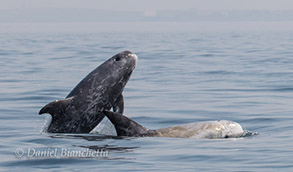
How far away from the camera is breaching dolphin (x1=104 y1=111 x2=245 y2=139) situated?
45.9ft

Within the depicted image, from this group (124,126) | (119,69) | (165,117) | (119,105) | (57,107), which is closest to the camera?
(124,126)

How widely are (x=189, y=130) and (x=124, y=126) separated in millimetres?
1488

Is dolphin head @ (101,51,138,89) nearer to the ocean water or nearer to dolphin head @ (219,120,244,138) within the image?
the ocean water

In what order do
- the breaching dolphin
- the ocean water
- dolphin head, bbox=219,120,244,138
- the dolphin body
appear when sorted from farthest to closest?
dolphin head, bbox=219,120,244,138 < the dolphin body < the breaching dolphin < the ocean water

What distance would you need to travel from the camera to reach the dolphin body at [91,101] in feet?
47.5

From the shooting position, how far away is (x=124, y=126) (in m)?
13.9

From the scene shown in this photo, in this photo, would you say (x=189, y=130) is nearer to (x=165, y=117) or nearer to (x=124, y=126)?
(x=124, y=126)

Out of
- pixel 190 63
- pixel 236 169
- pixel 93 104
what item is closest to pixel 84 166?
pixel 236 169

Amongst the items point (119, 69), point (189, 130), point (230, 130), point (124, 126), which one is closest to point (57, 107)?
point (124, 126)

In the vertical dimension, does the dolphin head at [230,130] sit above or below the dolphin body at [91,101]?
below

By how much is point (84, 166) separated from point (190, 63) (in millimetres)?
28626

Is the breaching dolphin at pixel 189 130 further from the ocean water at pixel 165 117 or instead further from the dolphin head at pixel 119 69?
the dolphin head at pixel 119 69

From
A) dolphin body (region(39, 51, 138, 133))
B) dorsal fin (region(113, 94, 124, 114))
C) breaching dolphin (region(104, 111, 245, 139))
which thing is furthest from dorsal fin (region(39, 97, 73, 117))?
breaching dolphin (region(104, 111, 245, 139))

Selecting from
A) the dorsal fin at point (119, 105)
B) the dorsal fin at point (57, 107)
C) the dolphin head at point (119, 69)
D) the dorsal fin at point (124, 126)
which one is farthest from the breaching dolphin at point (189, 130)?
the dolphin head at point (119, 69)
